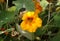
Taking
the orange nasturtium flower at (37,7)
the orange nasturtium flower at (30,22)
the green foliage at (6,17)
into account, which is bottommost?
the green foliage at (6,17)

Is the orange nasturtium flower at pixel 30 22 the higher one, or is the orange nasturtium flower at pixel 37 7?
the orange nasturtium flower at pixel 37 7

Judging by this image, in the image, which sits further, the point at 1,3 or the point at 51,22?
the point at 1,3

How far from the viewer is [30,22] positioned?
49 cm

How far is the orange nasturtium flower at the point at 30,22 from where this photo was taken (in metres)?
0.46

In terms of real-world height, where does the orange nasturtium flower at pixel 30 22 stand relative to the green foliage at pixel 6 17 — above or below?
above

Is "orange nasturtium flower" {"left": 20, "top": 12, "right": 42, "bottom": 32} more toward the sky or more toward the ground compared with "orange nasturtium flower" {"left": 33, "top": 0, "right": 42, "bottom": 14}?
more toward the ground

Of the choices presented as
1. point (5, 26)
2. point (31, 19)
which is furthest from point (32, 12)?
point (5, 26)

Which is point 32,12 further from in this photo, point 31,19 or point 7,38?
point 7,38

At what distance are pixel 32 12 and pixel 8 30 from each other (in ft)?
0.30

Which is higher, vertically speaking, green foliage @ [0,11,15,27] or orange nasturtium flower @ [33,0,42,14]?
orange nasturtium flower @ [33,0,42,14]

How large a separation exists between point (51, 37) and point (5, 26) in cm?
13

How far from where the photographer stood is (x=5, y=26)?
57cm

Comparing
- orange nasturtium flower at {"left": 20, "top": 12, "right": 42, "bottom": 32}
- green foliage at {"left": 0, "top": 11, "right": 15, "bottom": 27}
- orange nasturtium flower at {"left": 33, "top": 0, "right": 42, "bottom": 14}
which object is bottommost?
green foliage at {"left": 0, "top": 11, "right": 15, "bottom": 27}

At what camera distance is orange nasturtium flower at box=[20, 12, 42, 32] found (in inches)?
18.3
